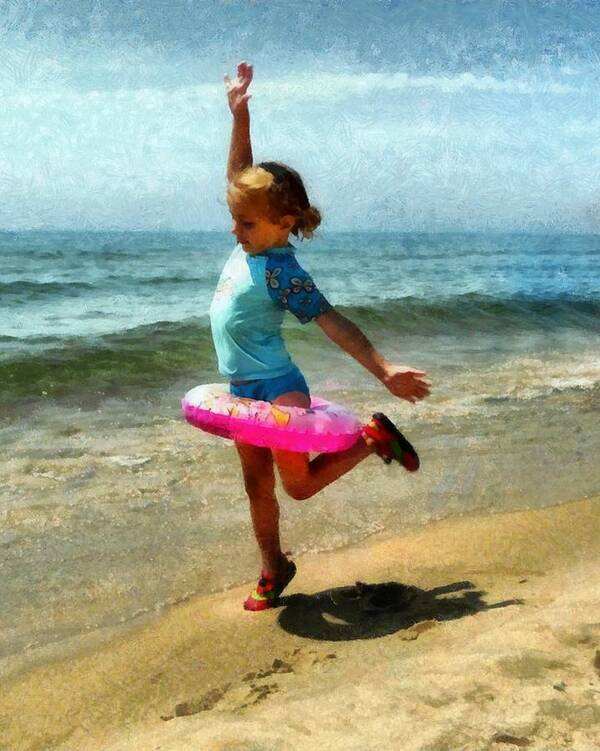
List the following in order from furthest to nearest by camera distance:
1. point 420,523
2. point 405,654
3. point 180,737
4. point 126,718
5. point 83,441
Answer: point 83,441 → point 420,523 → point 405,654 → point 126,718 → point 180,737

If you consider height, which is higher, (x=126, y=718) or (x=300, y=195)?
(x=300, y=195)

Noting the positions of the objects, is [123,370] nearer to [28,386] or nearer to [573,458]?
[28,386]

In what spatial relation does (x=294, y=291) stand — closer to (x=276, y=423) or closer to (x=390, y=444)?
(x=276, y=423)

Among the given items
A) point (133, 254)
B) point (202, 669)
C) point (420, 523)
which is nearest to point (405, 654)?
point (202, 669)

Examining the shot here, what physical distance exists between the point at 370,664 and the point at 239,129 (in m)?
2.04

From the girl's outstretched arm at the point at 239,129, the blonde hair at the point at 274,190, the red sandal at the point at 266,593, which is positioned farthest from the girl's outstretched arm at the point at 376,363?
the red sandal at the point at 266,593

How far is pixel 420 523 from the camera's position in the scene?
13.9 feet

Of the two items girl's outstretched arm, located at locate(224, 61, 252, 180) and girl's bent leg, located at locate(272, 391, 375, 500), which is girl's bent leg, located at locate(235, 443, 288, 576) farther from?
girl's outstretched arm, located at locate(224, 61, 252, 180)

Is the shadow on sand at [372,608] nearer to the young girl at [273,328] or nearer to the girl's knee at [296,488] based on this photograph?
the young girl at [273,328]

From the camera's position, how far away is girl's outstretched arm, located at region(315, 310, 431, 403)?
2.85 m

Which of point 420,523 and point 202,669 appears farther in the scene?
point 420,523

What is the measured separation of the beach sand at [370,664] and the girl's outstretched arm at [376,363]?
0.80m

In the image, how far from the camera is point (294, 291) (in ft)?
9.70

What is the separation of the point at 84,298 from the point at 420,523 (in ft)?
48.5
